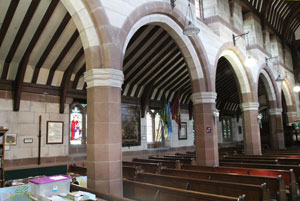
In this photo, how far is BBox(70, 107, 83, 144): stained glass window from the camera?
346 inches

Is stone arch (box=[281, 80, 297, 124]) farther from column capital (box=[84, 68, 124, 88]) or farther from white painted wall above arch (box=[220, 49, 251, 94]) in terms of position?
column capital (box=[84, 68, 124, 88])

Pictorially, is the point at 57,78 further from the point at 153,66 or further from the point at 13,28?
the point at 153,66

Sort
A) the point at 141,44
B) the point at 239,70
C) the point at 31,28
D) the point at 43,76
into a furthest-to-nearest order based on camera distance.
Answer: the point at 239,70
the point at 141,44
the point at 43,76
the point at 31,28

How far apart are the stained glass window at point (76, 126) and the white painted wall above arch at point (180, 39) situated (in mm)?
4537

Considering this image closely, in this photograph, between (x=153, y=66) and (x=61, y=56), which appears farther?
(x=153, y=66)

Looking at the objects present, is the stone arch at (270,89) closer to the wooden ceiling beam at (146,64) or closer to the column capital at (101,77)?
the wooden ceiling beam at (146,64)

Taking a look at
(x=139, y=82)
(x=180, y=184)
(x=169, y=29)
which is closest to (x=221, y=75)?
(x=139, y=82)

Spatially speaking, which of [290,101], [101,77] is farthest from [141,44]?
[290,101]

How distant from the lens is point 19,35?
6.64 meters

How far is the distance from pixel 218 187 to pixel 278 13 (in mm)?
14699

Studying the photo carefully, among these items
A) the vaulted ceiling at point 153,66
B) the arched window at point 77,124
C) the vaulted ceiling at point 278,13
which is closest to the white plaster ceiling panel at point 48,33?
the arched window at point 77,124

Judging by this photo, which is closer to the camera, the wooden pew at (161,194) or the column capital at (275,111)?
the wooden pew at (161,194)

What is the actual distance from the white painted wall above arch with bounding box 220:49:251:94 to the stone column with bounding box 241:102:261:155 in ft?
2.39

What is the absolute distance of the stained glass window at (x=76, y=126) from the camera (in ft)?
28.9
